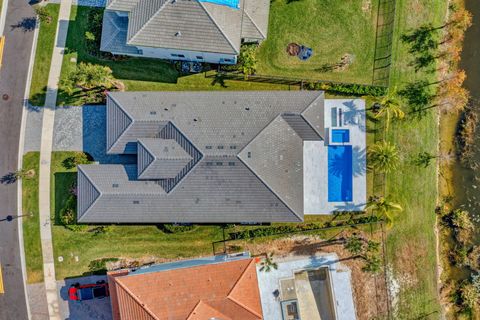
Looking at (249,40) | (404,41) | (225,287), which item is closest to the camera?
(225,287)

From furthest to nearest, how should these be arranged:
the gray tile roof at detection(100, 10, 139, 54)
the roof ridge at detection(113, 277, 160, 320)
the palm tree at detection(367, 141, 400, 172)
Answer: the gray tile roof at detection(100, 10, 139, 54)
the palm tree at detection(367, 141, 400, 172)
the roof ridge at detection(113, 277, 160, 320)

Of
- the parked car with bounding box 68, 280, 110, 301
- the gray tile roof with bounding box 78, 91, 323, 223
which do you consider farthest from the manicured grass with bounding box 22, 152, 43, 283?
the gray tile roof with bounding box 78, 91, 323, 223

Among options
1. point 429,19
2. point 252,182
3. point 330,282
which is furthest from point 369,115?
point 330,282

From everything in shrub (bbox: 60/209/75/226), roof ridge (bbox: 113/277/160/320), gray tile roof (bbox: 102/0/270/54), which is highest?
gray tile roof (bbox: 102/0/270/54)

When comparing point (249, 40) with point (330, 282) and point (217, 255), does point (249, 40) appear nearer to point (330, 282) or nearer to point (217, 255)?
point (217, 255)

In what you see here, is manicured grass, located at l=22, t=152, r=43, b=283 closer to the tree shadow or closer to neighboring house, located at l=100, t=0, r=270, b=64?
the tree shadow

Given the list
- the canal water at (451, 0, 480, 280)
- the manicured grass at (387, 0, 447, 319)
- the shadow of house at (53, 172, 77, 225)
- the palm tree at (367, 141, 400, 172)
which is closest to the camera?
the palm tree at (367, 141, 400, 172)

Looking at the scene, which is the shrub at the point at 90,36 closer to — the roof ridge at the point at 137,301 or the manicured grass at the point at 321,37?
the manicured grass at the point at 321,37
